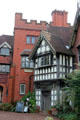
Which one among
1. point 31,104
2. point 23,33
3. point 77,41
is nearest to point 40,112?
point 31,104

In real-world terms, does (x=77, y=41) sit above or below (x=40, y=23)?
below

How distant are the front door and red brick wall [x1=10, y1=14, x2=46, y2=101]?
179 inches

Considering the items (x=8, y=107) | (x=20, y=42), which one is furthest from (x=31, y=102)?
(x=20, y=42)

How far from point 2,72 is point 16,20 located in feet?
25.2

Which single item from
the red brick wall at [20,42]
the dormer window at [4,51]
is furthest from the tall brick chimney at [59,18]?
the dormer window at [4,51]

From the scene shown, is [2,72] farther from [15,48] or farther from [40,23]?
[40,23]

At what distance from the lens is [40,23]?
97.0 ft

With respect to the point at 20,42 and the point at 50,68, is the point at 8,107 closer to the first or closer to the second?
the point at 50,68

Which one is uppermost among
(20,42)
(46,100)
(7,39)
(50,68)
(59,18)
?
(59,18)

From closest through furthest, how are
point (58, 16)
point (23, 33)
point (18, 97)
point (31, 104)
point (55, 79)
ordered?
point (55, 79) < point (31, 104) < point (18, 97) < point (23, 33) < point (58, 16)

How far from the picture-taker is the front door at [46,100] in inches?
889

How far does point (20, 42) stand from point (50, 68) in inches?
317

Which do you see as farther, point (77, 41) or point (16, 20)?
point (16, 20)

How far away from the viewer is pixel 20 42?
28438mm
